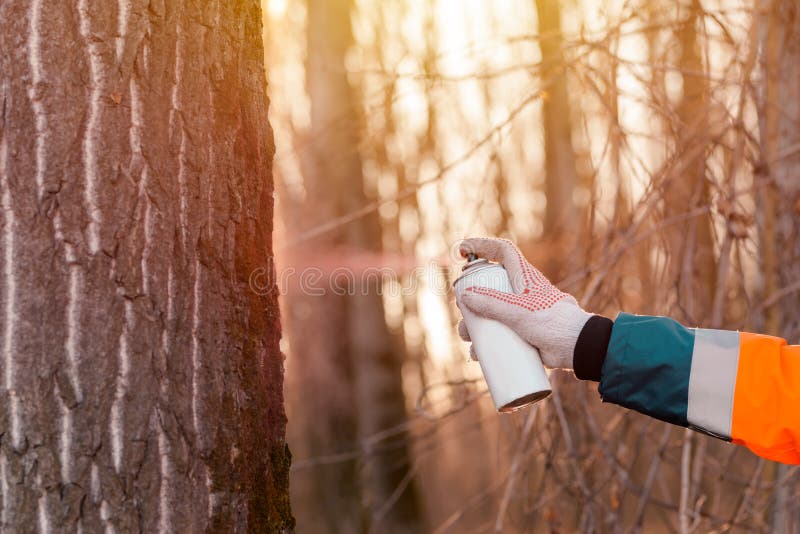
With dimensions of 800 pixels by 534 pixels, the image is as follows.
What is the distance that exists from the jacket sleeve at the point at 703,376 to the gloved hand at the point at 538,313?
3cm

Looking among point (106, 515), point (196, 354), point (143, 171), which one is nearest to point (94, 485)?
point (106, 515)

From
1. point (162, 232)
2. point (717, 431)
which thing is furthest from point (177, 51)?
point (717, 431)

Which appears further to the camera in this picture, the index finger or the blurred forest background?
the blurred forest background

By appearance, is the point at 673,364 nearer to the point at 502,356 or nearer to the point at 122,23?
the point at 502,356

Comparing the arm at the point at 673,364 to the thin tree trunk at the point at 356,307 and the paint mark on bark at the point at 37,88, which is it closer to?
the paint mark on bark at the point at 37,88

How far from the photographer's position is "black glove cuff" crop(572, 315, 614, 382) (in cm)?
160

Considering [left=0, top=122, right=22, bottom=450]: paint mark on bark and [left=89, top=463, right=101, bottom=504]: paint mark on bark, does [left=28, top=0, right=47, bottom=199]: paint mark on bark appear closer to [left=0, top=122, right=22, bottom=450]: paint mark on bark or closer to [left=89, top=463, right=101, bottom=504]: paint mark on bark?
[left=0, top=122, right=22, bottom=450]: paint mark on bark

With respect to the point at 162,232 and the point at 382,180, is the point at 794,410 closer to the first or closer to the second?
the point at 162,232

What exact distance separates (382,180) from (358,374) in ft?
15.8

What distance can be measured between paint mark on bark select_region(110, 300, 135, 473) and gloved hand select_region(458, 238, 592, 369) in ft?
2.22

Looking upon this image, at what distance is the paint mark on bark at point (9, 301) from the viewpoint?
1.32 metres

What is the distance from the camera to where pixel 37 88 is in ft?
4.41

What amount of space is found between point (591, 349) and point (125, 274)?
2.98ft

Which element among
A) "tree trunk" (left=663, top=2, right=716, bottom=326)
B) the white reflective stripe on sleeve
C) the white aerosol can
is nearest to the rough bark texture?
the white aerosol can
